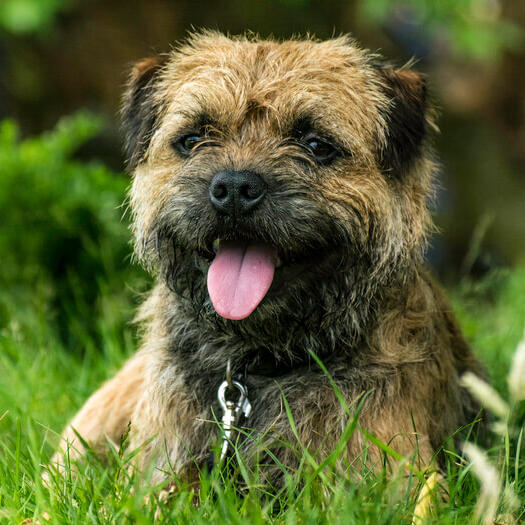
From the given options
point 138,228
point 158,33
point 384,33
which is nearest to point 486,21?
point 384,33

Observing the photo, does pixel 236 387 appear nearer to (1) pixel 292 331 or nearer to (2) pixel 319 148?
(1) pixel 292 331

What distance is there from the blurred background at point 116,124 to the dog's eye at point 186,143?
0.75 meters

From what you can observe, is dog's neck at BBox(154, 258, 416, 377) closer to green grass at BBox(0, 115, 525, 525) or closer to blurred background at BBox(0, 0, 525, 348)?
green grass at BBox(0, 115, 525, 525)

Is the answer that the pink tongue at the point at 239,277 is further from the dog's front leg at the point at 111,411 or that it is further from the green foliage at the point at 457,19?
the green foliage at the point at 457,19

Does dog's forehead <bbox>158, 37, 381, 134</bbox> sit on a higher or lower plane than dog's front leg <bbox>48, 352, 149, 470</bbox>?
higher

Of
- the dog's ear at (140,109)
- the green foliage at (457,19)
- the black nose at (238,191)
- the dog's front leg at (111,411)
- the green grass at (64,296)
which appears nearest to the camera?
the black nose at (238,191)

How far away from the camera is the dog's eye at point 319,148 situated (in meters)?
2.75

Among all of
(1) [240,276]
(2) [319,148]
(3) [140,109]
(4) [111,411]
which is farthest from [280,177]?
(4) [111,411]

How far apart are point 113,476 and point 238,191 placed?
986 millimetres

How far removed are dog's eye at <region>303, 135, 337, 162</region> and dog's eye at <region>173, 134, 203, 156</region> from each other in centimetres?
41

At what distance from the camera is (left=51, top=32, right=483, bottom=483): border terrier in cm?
263

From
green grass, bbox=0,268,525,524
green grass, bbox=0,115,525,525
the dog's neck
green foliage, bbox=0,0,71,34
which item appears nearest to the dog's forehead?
the dog's neck

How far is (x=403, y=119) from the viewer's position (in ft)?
9.51

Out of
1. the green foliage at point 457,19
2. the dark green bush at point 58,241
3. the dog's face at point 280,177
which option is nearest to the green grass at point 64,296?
the dark green bush at point 58,241
